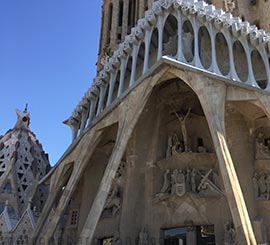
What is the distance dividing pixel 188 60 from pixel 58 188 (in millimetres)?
7906

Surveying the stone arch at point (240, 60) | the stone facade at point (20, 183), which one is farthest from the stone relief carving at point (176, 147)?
the stone facade at point (20, 183)

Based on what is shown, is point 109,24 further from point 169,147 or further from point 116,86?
point 169,147

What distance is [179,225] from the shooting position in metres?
14.4

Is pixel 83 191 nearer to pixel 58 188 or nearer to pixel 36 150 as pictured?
pixel 58 188

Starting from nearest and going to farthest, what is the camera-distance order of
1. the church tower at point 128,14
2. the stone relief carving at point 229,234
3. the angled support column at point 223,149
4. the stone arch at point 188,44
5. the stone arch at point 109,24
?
1. the angled support column at point 223,149
2. the stone relief carving at point 229,234
3. the stone arch at point 188,44
4. the church tower at point 128,14
5. the stone arch at point 109,24

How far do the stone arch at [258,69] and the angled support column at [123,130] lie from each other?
3607 millimetres

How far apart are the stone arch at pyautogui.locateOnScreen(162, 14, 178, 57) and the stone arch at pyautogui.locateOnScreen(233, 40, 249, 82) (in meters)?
2.52

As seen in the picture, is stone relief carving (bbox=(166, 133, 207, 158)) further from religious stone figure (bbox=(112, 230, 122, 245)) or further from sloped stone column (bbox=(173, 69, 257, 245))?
religious stone figure (bbox=(112, 230, 122, 245))

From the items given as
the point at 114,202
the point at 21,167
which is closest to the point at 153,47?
the point at 114,202

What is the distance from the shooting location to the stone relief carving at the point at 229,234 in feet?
41.4

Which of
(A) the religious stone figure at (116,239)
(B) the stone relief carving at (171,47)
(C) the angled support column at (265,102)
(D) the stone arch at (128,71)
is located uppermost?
(B) the stone relief carving at (171,47)

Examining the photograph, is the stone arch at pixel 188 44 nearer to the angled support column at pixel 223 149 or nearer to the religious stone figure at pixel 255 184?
the angled support column at pixel 223 149

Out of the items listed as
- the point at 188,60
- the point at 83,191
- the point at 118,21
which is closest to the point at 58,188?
the point at 83,191

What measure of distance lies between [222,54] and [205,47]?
89 centimetres
